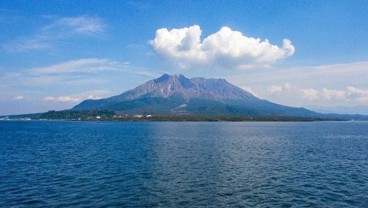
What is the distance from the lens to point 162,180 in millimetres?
43344

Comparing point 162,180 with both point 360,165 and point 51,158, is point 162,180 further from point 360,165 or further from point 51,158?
point 360,165

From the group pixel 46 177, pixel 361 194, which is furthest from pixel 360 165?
pixel 46 177

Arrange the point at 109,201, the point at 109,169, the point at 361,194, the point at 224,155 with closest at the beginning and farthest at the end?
the point at 109,201 < the point at 361,194 < the point at 109,169 < the point at 224,155

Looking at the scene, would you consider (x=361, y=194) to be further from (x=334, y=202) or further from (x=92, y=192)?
(x=92, y=192)

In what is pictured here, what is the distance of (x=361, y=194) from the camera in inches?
1457

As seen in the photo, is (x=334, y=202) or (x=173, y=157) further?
(x=173, y=157)

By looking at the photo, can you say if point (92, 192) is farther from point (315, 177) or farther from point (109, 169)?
point (315, 177)

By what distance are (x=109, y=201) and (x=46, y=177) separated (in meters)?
15.6

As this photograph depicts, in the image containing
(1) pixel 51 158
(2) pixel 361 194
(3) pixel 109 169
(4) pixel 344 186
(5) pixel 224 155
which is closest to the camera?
(2) pixel 361 194

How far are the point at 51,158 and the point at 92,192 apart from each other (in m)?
30.4

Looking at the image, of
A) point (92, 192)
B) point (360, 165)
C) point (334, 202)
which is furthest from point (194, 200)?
point (360, 165)

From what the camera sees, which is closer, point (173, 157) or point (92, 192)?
point (92, 192)

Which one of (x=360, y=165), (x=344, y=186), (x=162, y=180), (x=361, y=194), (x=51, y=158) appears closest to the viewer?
(x=361, y=194)

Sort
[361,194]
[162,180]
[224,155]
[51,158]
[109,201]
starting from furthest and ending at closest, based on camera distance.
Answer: [224,155]
[51,158]
[162,180]
[361,194]
[109,201]
